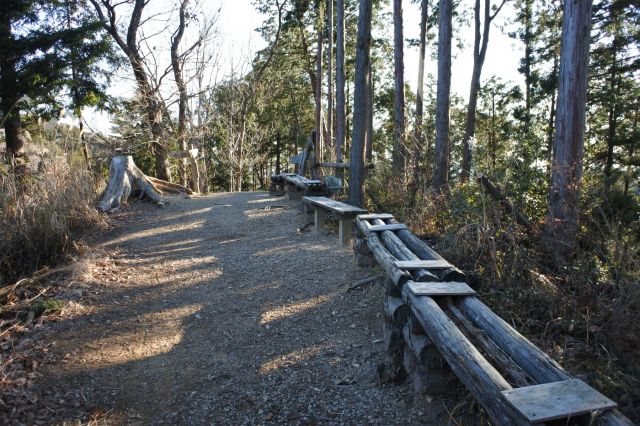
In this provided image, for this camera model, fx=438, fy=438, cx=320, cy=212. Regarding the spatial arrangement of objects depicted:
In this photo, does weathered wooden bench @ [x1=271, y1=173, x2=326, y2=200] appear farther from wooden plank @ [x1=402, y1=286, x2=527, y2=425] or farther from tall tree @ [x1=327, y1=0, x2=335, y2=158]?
wooden plank @ [x1=402, y1=286, x2=527, y2=425]

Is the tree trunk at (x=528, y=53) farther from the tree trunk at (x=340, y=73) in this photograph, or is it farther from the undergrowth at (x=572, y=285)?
the undergrowth at (x=572, y=285)

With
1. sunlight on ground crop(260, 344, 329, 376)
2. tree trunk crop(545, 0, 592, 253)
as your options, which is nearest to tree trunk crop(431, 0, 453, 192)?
tree trunk crop(545, 0, 592, 253)

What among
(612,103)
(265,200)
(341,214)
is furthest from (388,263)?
(612,103)

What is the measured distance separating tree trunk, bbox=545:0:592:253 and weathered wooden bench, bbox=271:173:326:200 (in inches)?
170

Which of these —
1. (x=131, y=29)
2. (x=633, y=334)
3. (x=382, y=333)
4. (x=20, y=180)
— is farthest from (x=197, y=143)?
(x=633, y=334)

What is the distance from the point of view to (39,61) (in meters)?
9.31

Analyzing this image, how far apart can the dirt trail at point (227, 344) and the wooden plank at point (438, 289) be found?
616 mm

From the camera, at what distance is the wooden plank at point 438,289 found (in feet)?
8.68

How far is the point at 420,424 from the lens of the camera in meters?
2.42

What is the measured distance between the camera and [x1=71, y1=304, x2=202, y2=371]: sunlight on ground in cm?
337

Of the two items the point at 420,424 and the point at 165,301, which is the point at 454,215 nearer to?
the point at 420,424

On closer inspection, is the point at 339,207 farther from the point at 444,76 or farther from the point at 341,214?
the point at 444,76

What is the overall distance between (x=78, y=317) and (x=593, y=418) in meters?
4.05

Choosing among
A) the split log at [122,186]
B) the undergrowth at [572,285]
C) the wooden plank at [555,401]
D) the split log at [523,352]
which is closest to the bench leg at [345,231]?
the undergrowth at [572,285]
